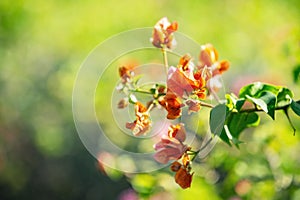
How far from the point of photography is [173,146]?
777 mm

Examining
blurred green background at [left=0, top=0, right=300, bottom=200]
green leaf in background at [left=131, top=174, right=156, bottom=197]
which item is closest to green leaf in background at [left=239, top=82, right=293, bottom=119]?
green leaf in background at [left=131, top=174, right=156, bottom=197]

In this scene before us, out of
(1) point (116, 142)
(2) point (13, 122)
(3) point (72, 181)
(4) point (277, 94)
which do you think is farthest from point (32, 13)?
(4) point (277, 94)

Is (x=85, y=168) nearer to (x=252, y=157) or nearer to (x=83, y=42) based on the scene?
(x=83, y=42)

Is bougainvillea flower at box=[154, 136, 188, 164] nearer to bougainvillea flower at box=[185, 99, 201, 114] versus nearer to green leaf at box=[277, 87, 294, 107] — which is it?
bougainvillea flower at box=[185, 99, 201, 114]

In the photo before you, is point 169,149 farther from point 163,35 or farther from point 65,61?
point 65,61

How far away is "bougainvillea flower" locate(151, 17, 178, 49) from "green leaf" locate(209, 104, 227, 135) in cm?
15

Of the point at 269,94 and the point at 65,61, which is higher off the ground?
the point at 65,61

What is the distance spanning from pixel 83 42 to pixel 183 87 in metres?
2.56

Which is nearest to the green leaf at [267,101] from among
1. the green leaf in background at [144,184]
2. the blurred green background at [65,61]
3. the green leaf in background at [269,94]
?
the green leaf in background at [269,94]

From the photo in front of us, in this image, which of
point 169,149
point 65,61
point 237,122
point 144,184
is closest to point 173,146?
point 169,149

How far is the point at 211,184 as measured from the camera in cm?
142

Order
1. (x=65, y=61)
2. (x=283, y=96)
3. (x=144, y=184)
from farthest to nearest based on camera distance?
(x=65, y=61) < (x=144, y=184) < (x=283, y=96)

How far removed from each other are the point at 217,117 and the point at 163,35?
163mm

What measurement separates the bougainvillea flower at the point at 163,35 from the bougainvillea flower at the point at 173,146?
0.15 metres
